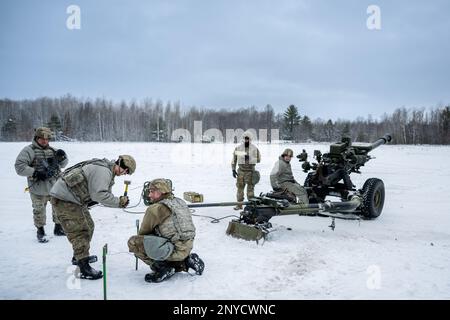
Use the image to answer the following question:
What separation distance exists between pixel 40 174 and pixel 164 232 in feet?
9.57

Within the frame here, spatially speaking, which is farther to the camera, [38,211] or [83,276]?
[38,211]

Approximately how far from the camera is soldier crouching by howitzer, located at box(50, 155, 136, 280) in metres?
4.21

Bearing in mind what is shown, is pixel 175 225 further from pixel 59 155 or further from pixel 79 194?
pixel 59 155

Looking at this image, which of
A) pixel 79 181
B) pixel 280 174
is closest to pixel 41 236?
pixel 79 181

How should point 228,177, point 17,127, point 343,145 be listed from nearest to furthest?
point 343,145, point 228,177, point 17,127

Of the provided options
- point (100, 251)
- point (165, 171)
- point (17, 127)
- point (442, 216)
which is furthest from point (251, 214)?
point (17, 127)

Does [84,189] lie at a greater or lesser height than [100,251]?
greater

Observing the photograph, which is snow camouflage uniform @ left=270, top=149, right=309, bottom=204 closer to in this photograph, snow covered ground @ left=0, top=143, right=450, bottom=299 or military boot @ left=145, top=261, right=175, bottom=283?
snow covered ground @ left=0, top=143, right=450, bottom=299

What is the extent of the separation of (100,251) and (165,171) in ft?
35.2

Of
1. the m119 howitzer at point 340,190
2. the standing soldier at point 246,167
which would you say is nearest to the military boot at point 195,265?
the m119 howitzer at point 340,190

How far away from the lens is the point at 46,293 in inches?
157

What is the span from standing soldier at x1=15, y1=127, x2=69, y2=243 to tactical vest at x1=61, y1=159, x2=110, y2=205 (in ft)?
5.96
